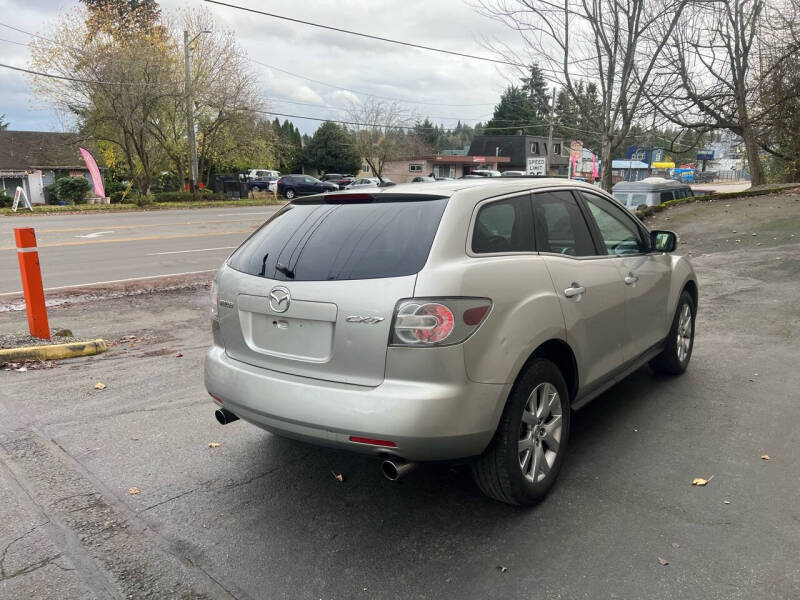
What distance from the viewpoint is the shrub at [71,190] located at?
3372 cm

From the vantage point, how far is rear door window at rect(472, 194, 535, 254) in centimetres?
315

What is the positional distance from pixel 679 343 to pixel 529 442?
2.65 m

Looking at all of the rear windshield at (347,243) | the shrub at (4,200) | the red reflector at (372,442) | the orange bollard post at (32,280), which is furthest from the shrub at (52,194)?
the red reflector at (372,442)

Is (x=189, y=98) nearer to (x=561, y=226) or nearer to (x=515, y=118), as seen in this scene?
(x=561, y=226)

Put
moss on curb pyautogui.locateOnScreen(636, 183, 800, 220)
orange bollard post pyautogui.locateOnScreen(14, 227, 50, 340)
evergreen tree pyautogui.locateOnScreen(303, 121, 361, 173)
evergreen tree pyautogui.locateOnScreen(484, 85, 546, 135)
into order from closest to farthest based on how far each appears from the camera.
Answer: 1. orange bollard post pyautogui.locateOnScreen(14, 227, 50, 340)
2. moss on curb pyautogui.locateOnScreen(636, 183, 800, 220)
3. evergreen tree pyautogui.locateOnScreen(303, 121, 361, 173)
4. evergreen tree pyautogui.locateOnScreen(484, 85, 546, 135)

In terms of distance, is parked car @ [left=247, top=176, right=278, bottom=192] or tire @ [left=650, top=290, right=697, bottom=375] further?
parked car @ [left=247, top=176, right=278, bottom=192]

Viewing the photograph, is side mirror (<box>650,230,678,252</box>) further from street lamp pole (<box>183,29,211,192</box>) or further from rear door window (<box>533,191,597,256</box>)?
street lamp pole (<box>183,29,211,192</box>)

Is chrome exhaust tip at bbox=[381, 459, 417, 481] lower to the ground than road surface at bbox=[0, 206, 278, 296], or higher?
higher

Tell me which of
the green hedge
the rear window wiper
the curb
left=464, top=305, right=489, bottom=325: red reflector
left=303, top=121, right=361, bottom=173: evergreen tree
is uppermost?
left=303, top=121, right=361, bottom=173: evergreen tree

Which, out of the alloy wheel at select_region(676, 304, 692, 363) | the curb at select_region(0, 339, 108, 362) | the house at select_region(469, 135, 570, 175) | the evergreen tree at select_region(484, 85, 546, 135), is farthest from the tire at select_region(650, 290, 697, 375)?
the evergreen tree at select_region(484, 85, 546, 135)

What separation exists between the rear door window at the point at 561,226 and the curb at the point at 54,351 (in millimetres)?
4787

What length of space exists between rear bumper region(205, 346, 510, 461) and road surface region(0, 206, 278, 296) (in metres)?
8.36

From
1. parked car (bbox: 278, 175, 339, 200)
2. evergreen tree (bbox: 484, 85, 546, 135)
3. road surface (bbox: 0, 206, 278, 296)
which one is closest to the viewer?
road surface (bbox: 0, 206, 278, 296)

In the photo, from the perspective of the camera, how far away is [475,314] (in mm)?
2824
